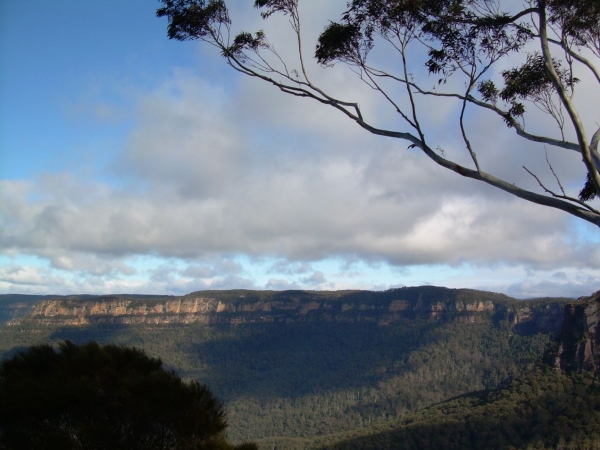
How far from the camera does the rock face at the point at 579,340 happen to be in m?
39.7

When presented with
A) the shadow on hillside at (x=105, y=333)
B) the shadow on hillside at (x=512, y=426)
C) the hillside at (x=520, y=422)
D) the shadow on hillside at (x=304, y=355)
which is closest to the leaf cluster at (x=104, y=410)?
the hillside at (x=520, y=422)

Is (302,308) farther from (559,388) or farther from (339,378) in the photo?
(559,388)


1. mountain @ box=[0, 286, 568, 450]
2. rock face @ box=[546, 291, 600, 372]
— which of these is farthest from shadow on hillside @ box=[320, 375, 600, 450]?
mountain @ box=[0, 286, 568, 450]

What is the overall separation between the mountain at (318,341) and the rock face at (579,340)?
27.5m

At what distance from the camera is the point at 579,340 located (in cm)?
4197

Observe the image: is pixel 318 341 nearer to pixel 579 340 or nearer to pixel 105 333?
pixel 105 333

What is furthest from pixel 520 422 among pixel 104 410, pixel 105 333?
pixel 105 333

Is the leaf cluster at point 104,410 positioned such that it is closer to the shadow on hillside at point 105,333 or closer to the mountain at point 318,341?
the mountain at point 318,341

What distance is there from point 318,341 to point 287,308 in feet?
34.2

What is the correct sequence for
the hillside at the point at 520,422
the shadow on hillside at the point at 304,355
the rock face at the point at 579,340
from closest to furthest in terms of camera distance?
1. the hillside at the point at 520,422
2. the rock face at the point at 579,340
3. the shadow on hillside at the point at 304,355

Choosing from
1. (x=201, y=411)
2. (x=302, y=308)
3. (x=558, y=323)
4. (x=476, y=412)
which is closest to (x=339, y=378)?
(x=302, y=308)

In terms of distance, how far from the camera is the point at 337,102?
29.7 ft

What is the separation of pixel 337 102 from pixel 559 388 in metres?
35.0

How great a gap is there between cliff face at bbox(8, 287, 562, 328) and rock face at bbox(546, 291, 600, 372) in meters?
41.1
